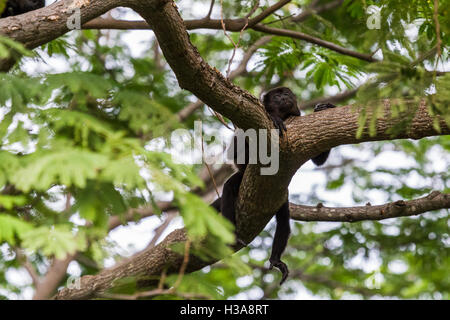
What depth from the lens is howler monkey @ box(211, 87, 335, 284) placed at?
5.92m

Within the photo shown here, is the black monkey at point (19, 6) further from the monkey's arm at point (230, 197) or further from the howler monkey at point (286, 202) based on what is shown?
the monkey's arm at point (230, 197)

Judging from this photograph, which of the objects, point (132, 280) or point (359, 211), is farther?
point (359, 211)

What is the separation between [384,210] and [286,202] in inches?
46.5

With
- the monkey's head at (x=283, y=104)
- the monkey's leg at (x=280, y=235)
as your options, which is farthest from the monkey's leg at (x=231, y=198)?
the monkey's head at (x=283, y=104)

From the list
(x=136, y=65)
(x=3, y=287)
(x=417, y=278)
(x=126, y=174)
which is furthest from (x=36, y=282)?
(x=417, y=278)

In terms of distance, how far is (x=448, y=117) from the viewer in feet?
12.0

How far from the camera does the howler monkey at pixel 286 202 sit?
5.92m

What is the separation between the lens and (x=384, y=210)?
6.21 metres

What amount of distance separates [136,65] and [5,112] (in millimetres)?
6536

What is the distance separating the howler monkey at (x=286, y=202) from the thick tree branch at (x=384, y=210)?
1.15 feet

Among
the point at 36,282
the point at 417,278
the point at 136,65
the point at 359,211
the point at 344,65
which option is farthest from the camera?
the point at 417,278

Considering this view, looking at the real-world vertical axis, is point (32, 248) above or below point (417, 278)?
above

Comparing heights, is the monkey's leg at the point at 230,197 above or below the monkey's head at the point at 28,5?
below
